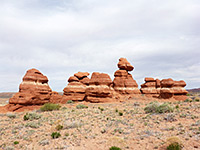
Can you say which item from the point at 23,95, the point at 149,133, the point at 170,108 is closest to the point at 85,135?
the point at 149,133

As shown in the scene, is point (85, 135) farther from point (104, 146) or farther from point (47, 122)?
point (47, 122)

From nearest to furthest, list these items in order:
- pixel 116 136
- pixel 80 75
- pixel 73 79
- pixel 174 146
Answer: pixel 174 146
pixel 116 136
pixel 73 79
pixel 80 75

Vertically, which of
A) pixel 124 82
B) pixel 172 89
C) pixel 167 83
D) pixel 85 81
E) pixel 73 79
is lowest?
pixel 172 89

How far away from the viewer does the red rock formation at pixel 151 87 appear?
4991 cm

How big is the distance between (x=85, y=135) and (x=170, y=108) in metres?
9.06

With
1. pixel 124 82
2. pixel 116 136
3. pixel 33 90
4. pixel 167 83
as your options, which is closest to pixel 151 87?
pixel 167 83

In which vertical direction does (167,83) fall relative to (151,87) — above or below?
above

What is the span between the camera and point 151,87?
168 feet

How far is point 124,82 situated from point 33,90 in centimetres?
2875

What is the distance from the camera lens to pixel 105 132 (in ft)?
36.3

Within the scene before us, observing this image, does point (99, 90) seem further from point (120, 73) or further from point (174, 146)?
point (174, 146)

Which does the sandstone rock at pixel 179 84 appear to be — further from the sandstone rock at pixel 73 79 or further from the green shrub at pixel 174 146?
the green shrub at pixel 174 146

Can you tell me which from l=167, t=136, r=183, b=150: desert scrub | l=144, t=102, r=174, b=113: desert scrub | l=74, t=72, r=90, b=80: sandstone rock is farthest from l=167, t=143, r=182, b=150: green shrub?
l=74, t=72, r=90, b=80: sandstone rock

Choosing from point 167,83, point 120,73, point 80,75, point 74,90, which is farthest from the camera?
point 120,73
